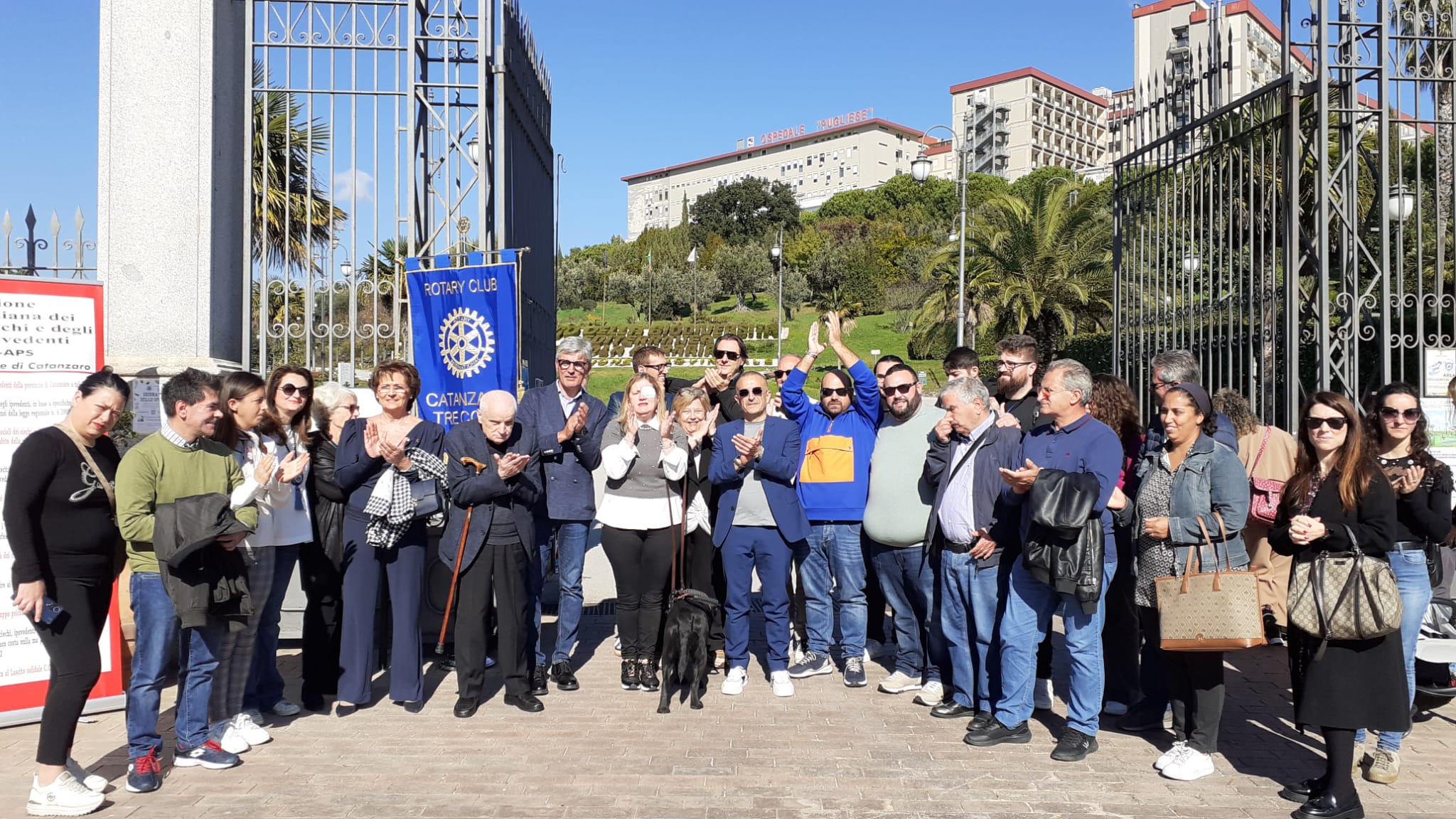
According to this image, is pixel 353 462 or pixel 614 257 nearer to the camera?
pixel 353 462

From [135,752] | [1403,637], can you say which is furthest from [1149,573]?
[135,752]

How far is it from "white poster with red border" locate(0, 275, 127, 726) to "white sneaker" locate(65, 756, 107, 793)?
1181 mm

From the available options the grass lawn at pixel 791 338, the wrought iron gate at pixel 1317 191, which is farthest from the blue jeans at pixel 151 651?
the grass lawn at pixel 791 338

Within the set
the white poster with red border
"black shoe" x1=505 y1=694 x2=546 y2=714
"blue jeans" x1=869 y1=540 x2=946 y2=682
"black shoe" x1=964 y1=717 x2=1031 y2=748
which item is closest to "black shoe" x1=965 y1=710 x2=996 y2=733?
"black shoe" x1=964 y1=717 x2=1031 y2=748

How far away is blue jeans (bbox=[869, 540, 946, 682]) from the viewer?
19.8 feet

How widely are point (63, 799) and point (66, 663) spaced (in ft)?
1.75

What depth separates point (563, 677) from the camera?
246 inches

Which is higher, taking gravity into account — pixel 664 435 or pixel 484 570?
pixel 664 435

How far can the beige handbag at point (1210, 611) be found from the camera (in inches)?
178

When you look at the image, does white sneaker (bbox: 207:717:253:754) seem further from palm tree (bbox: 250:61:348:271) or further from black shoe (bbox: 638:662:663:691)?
palm tree (bbox: 250:61:348:271)

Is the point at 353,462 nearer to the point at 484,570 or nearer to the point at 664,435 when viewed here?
the point at 484,570

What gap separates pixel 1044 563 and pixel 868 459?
1.71 m

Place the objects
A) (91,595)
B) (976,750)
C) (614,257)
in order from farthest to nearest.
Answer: (614,257)
(976,750)
(91,595)

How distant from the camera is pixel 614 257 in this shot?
86.4 metres
